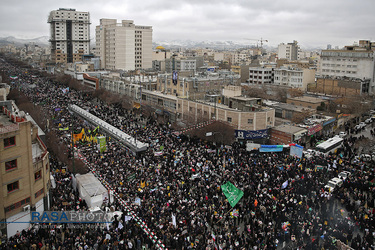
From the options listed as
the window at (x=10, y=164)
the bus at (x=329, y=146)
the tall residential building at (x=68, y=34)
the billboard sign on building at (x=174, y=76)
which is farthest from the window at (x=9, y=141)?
the tall residential building at (x=68, y=34)

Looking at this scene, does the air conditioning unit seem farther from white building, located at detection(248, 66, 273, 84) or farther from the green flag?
white building, located at detection(248, 66, 273, 84)

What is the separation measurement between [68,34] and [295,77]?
9501 cm

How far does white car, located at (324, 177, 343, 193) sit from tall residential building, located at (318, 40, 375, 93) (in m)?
44.6

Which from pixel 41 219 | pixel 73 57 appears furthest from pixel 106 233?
pixel 73 57

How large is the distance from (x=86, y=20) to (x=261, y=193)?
125 m

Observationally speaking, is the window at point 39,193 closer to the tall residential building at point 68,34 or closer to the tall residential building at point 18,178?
the tall residential building at point 18,178

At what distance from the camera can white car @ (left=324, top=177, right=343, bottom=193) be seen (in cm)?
2141

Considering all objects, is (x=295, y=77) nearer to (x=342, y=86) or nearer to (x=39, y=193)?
(x=342, y=86)

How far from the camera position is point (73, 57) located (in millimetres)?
124062

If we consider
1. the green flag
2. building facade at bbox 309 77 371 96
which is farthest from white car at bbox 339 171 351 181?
building facade at bbox 309 77 371 96

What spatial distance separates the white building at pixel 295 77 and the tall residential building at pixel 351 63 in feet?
16.9

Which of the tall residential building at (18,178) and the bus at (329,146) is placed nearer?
the tall residential building at (18,178)

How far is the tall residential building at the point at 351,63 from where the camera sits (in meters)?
61.3

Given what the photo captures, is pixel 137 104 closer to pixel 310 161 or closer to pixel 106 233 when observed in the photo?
pixel 310 161
